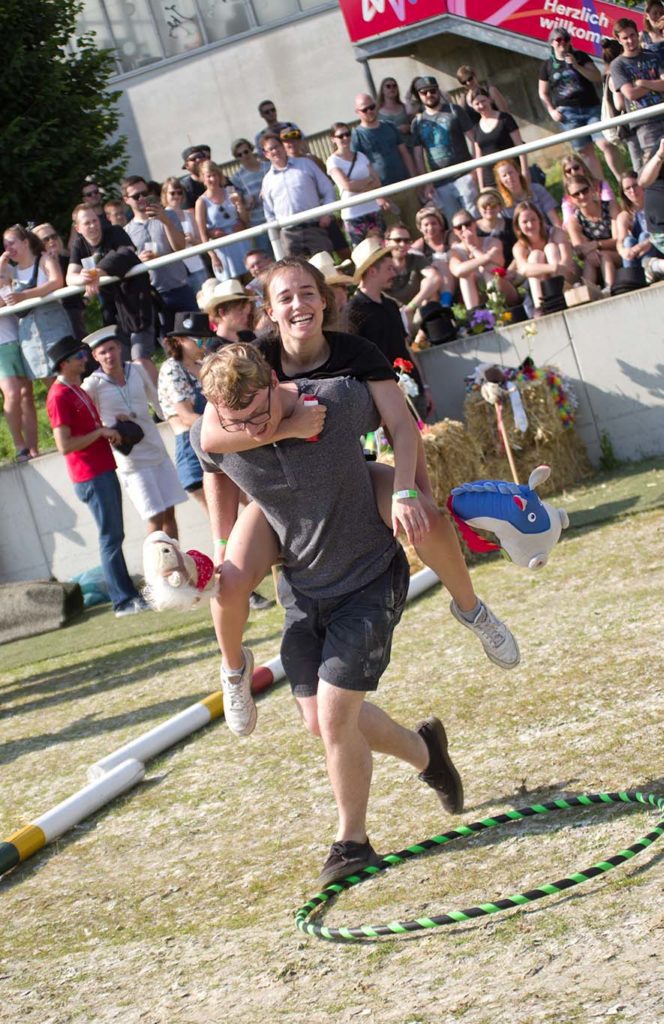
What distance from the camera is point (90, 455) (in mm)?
11477

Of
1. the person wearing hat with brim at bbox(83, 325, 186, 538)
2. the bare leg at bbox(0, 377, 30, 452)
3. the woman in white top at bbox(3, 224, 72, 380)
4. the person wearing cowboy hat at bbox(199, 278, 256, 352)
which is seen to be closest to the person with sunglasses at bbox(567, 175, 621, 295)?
the person wearing cowboy hat at bbox(199, 278, 256, 352)

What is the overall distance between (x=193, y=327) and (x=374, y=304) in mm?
1253

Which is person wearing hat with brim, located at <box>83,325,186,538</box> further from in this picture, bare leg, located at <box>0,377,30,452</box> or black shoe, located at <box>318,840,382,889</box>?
black shoe, located at <box>318,840,382,889</box>

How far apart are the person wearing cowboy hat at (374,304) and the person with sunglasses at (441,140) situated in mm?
2313

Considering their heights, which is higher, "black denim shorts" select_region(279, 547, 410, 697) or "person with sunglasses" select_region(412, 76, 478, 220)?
"person with sunglasses" select_region(412, 76, 478, 220)

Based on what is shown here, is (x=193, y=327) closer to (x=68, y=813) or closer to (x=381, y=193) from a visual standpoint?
(x=381, y=193)

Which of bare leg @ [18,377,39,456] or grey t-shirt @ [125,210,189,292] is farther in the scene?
bare leg @ [18,377,39,456]

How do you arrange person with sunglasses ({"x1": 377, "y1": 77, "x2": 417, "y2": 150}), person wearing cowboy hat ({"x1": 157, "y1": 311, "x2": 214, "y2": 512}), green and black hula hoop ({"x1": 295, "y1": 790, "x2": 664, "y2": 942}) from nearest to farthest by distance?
green and black hula hoop ({"x1": 295, "y1": 790, "x2": 664, "y2": 942})
person wearing cowboy hat ({"x1": 157, "y1": 311, "x2": 214, "y2": 512})
person with sunglasses ({"x1": 377, "y1": 77, "x2": 417, "y2": 150})

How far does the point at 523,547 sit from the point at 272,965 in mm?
1708

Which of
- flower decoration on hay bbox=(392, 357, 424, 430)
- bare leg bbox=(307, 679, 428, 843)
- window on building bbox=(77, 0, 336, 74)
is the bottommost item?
bare leg bbox=(307, 679, 428, 843)

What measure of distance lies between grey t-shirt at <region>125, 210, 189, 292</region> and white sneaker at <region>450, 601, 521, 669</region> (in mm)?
7313

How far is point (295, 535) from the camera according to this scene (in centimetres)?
479

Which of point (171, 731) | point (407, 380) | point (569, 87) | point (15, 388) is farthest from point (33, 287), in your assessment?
point (171, 731)

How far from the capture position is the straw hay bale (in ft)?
36.5
